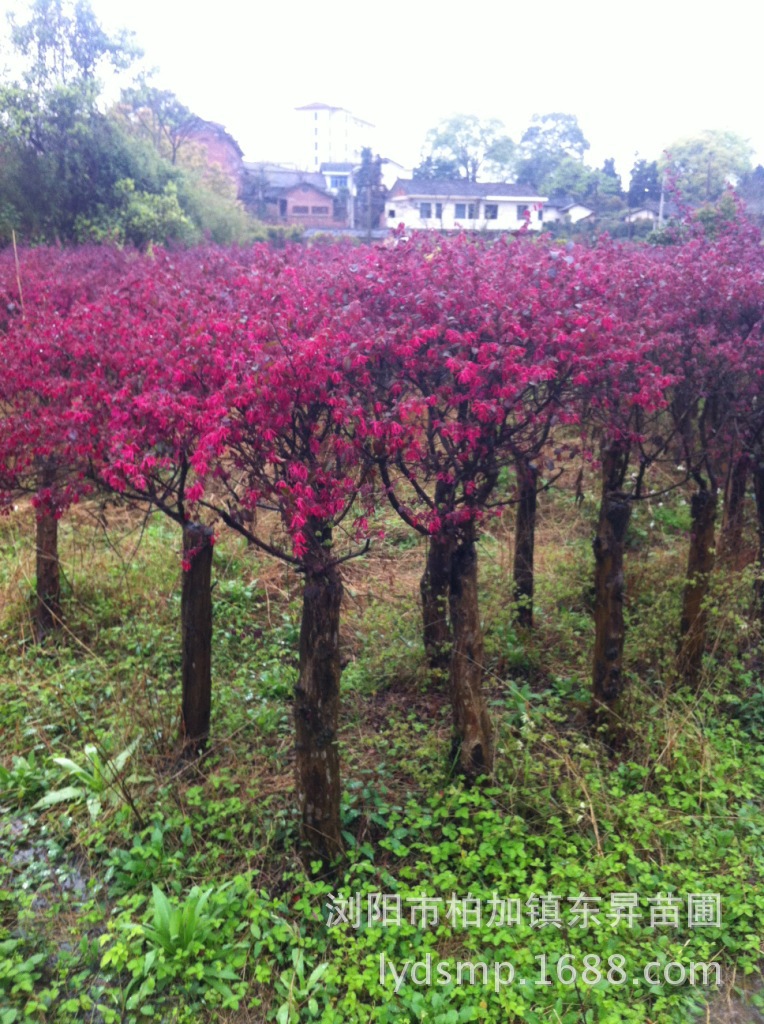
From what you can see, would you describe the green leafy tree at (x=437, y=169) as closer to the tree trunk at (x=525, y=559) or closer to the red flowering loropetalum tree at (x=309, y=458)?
the tree trunk at (x=525, y=559)

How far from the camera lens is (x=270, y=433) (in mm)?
3674

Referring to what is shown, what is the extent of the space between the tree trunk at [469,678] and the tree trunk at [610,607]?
944 millimetres

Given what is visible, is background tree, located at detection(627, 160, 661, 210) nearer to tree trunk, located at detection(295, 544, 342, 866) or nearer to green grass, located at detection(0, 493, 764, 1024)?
green grass, located at detection(0, 493, 764, 1024)

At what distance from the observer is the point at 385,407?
4039mm

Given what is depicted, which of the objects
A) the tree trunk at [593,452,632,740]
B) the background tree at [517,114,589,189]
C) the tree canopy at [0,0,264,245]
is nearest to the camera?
the tree trunk at [593,452,632,740]

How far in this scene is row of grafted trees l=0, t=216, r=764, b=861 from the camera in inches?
152

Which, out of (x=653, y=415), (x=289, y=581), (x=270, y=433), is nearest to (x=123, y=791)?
(x=270, y=433)

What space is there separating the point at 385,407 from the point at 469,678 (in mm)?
1729

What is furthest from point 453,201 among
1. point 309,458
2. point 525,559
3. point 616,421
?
point 309,458

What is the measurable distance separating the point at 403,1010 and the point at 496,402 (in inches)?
107

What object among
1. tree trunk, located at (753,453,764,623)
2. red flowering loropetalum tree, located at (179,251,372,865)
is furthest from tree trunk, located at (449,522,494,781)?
tree trunk, located at (753,453,764,623)

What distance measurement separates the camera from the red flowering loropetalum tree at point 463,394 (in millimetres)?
4004

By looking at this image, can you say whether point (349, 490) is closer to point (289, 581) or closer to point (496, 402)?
point (496, 402)

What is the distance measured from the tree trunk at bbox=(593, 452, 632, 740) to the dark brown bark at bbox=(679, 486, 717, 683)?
85cm
